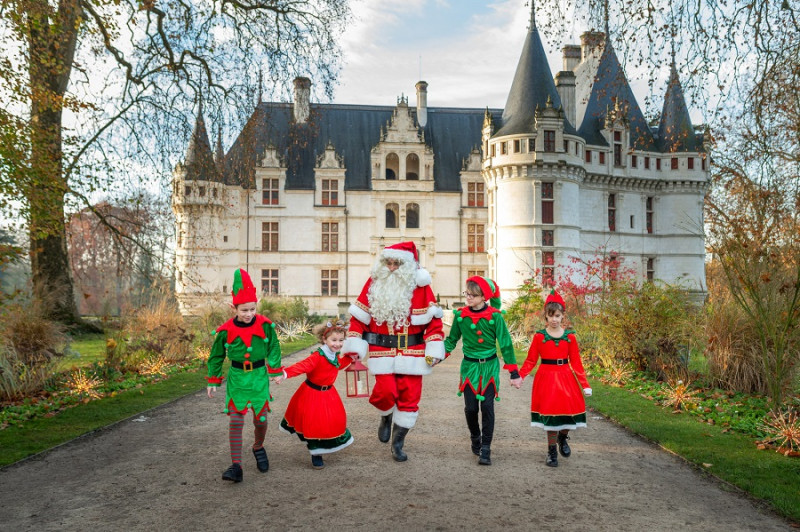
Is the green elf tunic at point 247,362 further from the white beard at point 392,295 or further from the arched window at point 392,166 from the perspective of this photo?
the arched window at point 392,166

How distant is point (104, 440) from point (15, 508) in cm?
186

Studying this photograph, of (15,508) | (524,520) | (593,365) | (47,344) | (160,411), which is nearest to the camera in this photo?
(524,520)

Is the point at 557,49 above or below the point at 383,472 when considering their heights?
above

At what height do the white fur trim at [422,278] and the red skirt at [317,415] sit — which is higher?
the white fur trim at [422,278]

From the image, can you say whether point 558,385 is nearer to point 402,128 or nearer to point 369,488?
point 369,488

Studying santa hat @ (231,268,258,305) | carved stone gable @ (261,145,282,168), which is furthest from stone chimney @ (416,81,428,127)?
santa hat @ (231,268,258,305)

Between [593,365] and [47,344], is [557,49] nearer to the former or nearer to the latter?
[593,365]

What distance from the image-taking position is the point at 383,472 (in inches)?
179

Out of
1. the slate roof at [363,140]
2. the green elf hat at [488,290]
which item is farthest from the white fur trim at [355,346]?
the slate roof at [363,140]

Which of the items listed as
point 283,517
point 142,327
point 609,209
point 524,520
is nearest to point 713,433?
point 524,520

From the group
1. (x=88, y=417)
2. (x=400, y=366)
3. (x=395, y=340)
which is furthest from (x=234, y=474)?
(x=88, y=417)

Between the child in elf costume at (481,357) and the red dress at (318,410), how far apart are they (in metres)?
1.03

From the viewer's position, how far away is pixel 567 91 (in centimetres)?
2947

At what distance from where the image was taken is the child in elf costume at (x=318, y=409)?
466 cm
